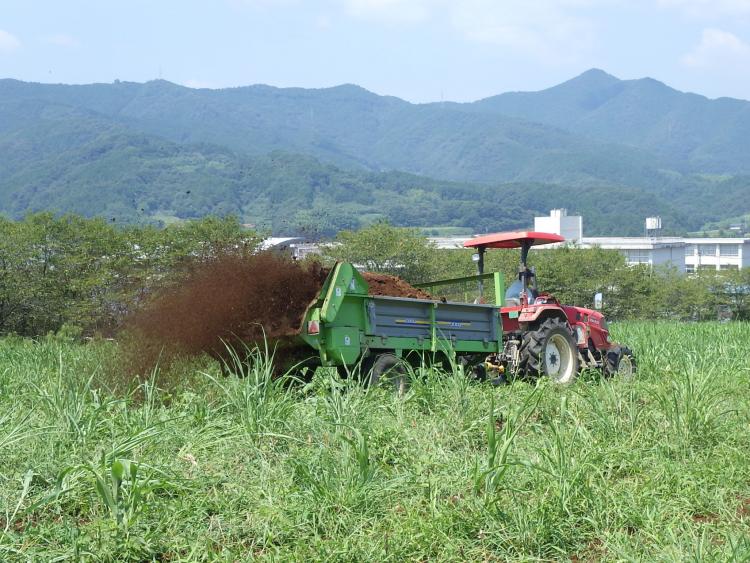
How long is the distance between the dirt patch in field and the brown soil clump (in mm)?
1015

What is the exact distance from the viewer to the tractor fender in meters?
11.4

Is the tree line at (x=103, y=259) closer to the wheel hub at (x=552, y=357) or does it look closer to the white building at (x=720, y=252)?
the wheel hub at (x=552, y=357)

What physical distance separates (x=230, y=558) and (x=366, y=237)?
38095mm

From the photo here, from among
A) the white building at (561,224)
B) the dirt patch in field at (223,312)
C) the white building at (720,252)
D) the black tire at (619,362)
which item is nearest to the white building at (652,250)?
the white building at (720,252)

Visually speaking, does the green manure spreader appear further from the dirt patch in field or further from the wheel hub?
the wheel hub

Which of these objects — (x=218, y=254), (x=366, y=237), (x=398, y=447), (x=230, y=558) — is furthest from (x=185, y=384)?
(x=366, y=237)

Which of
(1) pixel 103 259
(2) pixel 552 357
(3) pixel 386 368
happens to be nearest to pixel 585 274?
(1) pixel 103 259

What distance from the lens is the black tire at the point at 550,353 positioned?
11047 millimetres

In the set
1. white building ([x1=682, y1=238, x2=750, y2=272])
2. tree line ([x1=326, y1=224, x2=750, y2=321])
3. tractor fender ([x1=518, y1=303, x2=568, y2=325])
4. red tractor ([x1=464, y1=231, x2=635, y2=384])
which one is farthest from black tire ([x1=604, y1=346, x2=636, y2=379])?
white building ([x1=682, y1=238, x2=750, y2=272])

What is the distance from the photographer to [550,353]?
11656mm

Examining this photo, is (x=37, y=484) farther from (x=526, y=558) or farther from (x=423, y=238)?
(x=423, y=238)

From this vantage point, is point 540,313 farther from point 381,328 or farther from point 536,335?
point 381,328

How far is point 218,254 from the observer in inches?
366

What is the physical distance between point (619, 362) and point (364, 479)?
7.57m
